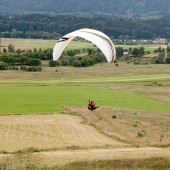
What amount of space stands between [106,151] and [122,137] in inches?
290

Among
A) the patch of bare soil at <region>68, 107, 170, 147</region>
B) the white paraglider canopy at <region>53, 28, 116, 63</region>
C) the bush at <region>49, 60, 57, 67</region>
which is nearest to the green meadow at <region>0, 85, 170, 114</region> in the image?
the patch of bare soil at <region>68, 107, 170, 147</region>

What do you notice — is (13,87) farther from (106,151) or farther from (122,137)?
(106,151)

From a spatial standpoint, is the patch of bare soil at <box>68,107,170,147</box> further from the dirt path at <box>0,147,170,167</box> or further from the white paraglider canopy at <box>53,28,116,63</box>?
the white paraglider canopy at <box>53,28,116,63</box>

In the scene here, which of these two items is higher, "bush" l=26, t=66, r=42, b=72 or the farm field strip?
"bush" l=26, t=66, r=42, b=72

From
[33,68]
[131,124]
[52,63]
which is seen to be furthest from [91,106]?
[52,63]

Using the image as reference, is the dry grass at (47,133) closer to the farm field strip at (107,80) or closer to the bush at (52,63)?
the farm field strip at (107,80)

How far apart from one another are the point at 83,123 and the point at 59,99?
1581 centimetres

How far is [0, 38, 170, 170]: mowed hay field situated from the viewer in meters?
24.5

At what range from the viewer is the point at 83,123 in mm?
40156

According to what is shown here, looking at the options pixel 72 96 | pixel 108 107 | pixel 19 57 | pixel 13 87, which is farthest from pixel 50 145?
pixel 19 57

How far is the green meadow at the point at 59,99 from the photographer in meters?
49.1

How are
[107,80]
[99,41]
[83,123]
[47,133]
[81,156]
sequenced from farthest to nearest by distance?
[107,80] < [99,41] < [83,123] < [47,133] < [81,156]

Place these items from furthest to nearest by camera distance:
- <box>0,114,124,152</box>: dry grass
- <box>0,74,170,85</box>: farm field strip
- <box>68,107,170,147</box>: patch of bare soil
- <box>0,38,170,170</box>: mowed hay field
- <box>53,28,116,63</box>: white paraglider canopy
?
1. <box>0,74,170,85</box>: farm field strip
2. <box>53,28,116,63</box>: white paraglider canopy
3. <box>68,107,170,147</box>: patch of bare soil
4. <box>0,114,124,152</box>: dry grass
5. <box>0,38,170,170</box>: mowed hay field

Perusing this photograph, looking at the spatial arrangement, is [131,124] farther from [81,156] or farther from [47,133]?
[81,156]
